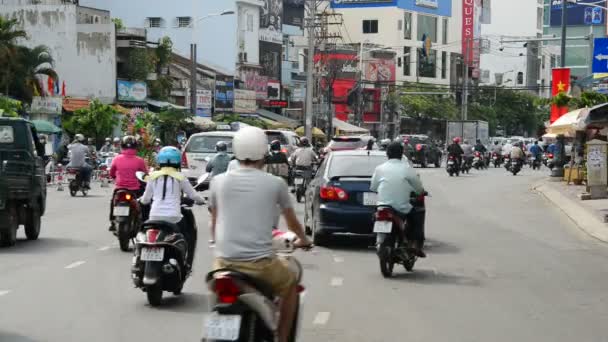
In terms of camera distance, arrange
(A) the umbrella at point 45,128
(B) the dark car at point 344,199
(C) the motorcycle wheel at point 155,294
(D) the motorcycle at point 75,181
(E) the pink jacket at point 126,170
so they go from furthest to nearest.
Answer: (A) the umbrella at point 45,128 → (D) the motorcycle at point 75,181 → (B) the dark car at point 344,199 → (E) the pink jacket at point 126,170 → (C) the motorcycle wheel at point 155,294

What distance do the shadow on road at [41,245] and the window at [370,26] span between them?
110m

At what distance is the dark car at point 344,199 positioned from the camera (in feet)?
58.5

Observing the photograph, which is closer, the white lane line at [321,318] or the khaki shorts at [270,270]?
the khaki shorts at [270,270]

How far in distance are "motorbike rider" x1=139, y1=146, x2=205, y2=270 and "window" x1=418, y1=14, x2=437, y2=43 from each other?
119814 mm

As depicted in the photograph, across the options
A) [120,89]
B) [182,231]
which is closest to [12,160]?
[182,231]

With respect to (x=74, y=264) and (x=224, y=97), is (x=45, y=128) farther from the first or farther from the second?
(x=74, y=264)

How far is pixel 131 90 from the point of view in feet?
208

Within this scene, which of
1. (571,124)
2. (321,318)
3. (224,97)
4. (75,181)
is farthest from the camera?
(224,97)

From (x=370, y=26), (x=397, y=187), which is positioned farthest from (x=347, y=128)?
(x=397, y=187)

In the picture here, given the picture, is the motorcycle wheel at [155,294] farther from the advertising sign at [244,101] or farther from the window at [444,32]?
the window at [444,32]

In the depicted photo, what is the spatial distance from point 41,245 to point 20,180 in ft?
3.68

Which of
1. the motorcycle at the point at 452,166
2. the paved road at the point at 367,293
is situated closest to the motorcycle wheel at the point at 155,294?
the paved road at the point at 367,293

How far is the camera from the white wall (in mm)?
62938

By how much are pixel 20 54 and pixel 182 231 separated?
4129 cm
